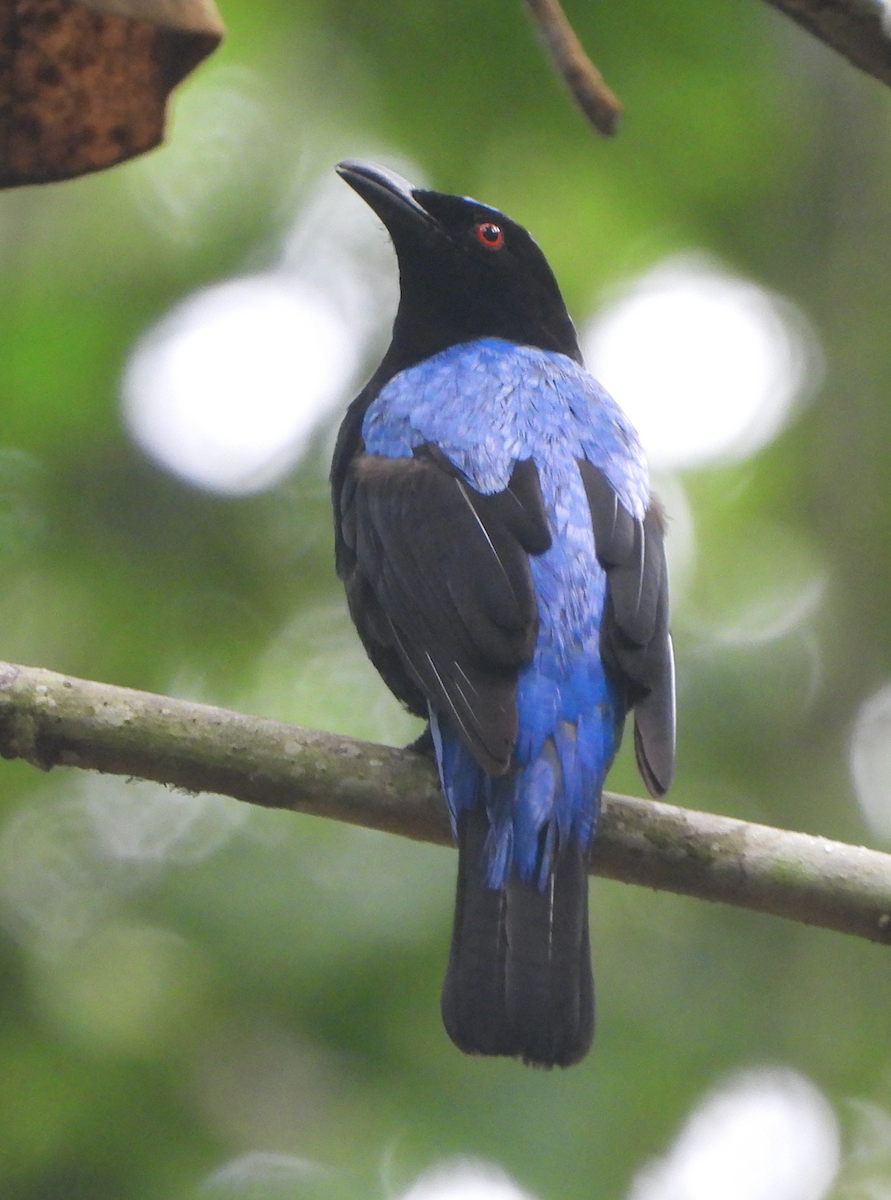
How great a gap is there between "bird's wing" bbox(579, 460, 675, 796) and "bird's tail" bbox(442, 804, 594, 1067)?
1.28 ft

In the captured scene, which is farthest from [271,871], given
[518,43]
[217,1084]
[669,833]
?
[518,43]

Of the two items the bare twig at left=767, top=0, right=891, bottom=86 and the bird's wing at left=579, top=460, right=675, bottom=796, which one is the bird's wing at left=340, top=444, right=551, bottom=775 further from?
the bare twig at left=767, top=0, right=891, bottom=86

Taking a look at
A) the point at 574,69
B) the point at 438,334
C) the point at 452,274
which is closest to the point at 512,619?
the point at 574,69

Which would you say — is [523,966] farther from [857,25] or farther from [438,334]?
[438,334]

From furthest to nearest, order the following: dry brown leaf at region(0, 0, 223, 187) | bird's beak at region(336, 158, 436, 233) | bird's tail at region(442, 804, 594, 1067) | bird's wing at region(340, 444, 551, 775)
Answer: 1. bird's beak at region(336, 158, 436, 233)
2. bird's wing at region(340, 444, 551, 775)
3. bird's tail at region(442, 804, 594, 1067)
4. dry brown leaf at region(0, 0, 223, 187)

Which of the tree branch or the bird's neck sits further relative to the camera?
the bird's neck

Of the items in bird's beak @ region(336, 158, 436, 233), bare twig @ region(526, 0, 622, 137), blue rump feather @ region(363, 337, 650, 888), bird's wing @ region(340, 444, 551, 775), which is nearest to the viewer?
bare twig @ region(526, 0, 622, 137)

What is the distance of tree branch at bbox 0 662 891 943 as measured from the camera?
2.99 metres

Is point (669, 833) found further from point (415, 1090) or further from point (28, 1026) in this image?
point (28, 1026)

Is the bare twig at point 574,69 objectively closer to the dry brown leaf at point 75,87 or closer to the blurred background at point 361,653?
the dry brown leaf at point 75,87

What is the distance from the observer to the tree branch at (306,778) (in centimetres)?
299

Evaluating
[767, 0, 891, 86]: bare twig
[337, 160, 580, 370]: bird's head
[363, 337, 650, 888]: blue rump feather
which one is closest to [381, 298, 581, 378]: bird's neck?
→ [337, 160, 580, 370]: bird's head

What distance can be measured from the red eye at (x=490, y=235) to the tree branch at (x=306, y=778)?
234cm

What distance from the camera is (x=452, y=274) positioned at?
191 inches
